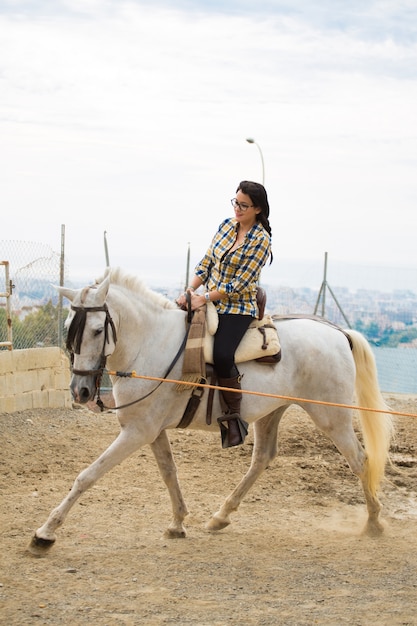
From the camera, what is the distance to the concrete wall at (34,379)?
407 inches

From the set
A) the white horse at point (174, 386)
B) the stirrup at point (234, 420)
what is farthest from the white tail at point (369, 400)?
the stirrup at point (234, 420)

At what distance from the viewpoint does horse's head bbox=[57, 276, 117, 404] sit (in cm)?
549

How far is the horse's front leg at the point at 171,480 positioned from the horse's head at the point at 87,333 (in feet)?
3.00

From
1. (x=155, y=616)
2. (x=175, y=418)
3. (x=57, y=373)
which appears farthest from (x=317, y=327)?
(x=57, y=373)

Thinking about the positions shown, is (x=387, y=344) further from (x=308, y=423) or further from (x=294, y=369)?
(x=294, y=369)

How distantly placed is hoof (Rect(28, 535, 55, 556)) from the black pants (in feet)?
5.46

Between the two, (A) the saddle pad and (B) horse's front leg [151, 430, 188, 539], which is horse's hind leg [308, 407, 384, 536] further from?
(B) horse's front leg [151, 430, 188, 539]

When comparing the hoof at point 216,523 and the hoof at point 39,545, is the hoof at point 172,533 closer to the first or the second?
the hoof at point 216,523

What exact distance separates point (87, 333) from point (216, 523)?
6.64ft

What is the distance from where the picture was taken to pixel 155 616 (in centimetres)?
452

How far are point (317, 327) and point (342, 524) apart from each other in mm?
1677

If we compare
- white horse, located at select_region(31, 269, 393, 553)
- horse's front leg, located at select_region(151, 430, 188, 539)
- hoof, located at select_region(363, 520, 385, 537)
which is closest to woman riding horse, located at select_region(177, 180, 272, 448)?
white horse, located at select_region(31, 269, 393, 553)

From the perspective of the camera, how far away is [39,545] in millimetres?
5566

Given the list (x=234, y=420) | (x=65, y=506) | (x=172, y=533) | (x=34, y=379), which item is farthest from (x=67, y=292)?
(x=34, y=379)
